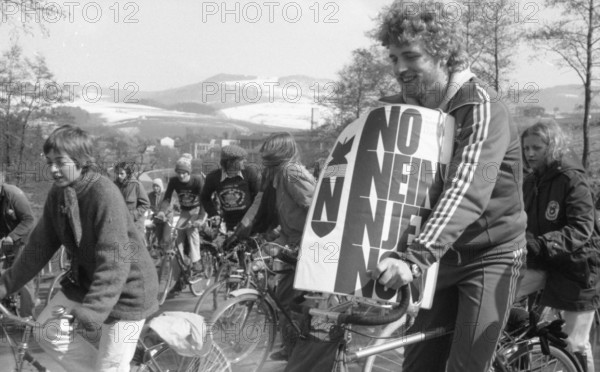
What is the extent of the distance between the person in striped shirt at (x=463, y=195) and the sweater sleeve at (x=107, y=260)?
1.33 metres

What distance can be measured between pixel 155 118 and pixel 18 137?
1126 inches

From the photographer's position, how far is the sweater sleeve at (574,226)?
3984 millimetres

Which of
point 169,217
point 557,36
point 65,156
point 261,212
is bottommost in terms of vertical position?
point 169,217

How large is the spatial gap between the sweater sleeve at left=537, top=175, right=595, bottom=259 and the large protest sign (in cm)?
169

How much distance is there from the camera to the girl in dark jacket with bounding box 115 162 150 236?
30.1 ft

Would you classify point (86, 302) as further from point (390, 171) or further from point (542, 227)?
point (542, 227)

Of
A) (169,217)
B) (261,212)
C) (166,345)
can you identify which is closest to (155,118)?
(169,217)

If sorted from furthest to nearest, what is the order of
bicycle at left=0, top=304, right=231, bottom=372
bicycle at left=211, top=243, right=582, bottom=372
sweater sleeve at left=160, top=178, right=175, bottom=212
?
1. sweater sleeve at left=160, top=178, right=175, bottom=212
2. bicycle at left=0, top=304, right=231, bottom=372
3. bicycle at left=211, top=243, right=582, bottom=372

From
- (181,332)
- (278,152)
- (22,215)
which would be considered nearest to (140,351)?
(181,332)

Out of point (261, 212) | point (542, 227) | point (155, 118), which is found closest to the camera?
point (542, 227)

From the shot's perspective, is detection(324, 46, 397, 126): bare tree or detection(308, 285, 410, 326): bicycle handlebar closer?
detection(308, 285, 410, 326): bicycle handlebar

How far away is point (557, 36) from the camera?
1934 cm

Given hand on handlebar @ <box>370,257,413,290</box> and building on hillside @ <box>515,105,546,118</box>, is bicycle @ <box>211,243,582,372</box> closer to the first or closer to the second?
hand on handlebar @ <box>370,257,413,290</box>

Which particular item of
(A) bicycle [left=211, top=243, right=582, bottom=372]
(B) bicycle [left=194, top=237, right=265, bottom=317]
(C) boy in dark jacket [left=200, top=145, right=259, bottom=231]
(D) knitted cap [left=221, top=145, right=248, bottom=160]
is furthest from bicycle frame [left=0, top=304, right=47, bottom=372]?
(D) knitted cap [left=221, top=145, right=248, bottom=160]
